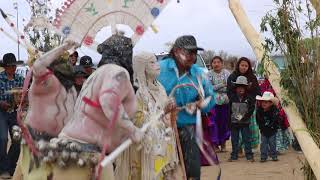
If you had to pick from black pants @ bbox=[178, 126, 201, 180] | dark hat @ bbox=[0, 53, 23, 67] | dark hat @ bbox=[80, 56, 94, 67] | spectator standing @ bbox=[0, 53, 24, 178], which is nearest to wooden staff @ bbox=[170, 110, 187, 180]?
black pants @ bbox=[178, 126, 201, 180]

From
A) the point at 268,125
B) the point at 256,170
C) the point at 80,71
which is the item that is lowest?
the point at 256,170

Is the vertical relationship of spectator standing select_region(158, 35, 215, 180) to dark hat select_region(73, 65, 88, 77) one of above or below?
below

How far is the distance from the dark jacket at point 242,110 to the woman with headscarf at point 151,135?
432 centimetres

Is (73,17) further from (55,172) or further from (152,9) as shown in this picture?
(55,172)

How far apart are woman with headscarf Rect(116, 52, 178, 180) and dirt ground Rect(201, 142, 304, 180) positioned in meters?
2.46

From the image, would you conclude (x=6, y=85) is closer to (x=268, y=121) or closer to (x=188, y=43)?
(x=188, y=43)

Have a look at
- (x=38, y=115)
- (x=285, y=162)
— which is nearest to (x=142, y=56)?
(x=38, y=115)

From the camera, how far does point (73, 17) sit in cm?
555

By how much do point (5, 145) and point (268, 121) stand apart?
160 inches

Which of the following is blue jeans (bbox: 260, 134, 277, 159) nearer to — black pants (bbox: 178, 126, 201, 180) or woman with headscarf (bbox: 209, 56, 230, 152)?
woman with headscarf (bbox: 209, 56, 230, 152)

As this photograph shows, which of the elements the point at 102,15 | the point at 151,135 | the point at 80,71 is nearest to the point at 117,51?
the point at 102,15

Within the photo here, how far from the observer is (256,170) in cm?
936

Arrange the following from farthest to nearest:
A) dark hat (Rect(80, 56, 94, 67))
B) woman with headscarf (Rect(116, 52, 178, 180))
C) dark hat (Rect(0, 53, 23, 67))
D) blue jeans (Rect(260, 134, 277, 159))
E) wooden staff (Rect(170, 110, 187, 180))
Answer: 1. blue jeans (Rect(260, 134, 277, 159))
2. dark hat (Rect(0, 53, 23, 67))
3. dark hat (Rect(80, 56, 94, 67))
4. wooden staff (Rect(170, 110, 187, 180))
5. woman with headscarf (Rect(116, 52, 178, 180))

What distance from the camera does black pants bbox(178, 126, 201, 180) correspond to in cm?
638
